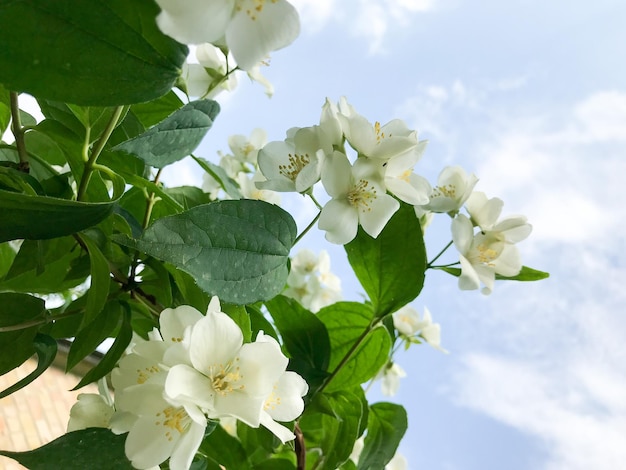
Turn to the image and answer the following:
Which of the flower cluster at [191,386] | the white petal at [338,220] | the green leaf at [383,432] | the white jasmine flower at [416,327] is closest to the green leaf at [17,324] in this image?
the flower cluster at [191,386]

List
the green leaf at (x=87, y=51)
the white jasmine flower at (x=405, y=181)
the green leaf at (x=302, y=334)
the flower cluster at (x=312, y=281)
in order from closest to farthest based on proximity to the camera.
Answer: the green leaf at (x=87, y=51), the white jasmine flower at (x=405, y=181), the green leaf at (x=302, y=334), the flower cluster at (x=312, y=281)

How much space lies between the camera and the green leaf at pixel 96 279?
0.43 m

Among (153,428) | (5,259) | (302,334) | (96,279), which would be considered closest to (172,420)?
(153,428)

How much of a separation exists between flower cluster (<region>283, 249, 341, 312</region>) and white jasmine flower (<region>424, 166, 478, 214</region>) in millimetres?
282

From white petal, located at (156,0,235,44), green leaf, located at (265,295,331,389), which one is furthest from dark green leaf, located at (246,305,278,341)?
white petal, located at (156,0,235,44)

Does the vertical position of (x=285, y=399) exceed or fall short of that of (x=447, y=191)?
it falls short

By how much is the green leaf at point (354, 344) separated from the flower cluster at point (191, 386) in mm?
210

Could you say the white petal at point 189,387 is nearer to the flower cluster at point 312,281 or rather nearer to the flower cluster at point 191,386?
the flower cluster at point 191,386

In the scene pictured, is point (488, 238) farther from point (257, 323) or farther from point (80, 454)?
point (80, 454)

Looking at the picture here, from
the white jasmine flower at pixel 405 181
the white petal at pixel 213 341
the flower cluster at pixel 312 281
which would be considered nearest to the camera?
the white petal at pixel 213 341

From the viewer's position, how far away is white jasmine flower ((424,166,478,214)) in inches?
23.3

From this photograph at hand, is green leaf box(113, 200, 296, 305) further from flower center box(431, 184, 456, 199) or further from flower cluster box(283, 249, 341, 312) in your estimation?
flower cluster box(283, 249, 341, 312)

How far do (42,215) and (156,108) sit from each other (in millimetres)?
236

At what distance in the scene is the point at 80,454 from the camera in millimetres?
404
